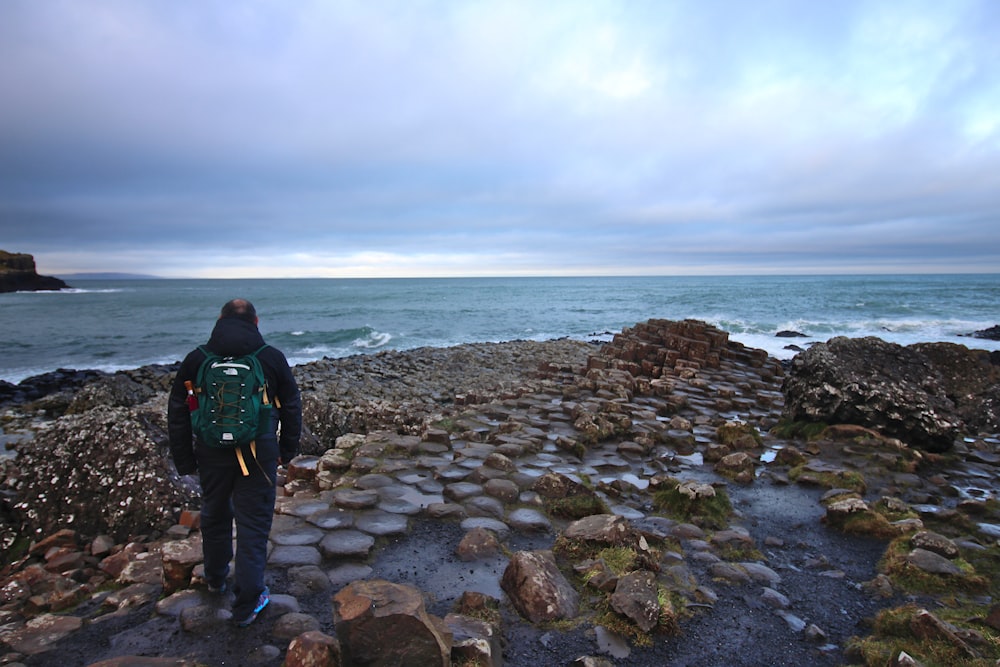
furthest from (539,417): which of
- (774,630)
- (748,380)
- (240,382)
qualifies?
(748,380)

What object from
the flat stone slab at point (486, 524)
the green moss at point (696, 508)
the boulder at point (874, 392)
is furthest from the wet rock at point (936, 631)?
the boulder at point (874, 392)

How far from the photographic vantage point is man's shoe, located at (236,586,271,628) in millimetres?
3324

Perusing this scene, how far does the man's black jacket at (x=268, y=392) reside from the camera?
11.5 feet

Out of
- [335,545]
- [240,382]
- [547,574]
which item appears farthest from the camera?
[335,545]

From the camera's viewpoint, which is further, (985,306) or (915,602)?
(985,306)

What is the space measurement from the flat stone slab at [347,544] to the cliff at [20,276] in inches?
4782

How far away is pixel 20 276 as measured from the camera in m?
97.4

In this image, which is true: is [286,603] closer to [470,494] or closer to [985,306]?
[470,494]

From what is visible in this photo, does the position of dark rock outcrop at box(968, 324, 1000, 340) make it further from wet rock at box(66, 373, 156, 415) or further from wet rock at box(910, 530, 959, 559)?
wet rock at box(66, 373, 156, 415)

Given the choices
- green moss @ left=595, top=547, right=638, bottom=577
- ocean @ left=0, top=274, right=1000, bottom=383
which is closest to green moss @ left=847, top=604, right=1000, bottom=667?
green moss @ left=595, top=547, right=638, bottom=577

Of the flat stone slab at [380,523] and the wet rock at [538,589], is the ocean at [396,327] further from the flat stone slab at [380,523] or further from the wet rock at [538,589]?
the wet rock at [538,589]

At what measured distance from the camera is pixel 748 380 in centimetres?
1324

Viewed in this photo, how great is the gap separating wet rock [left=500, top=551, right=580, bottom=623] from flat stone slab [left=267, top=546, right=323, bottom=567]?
1532 mm

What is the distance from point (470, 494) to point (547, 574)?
1930 mm
